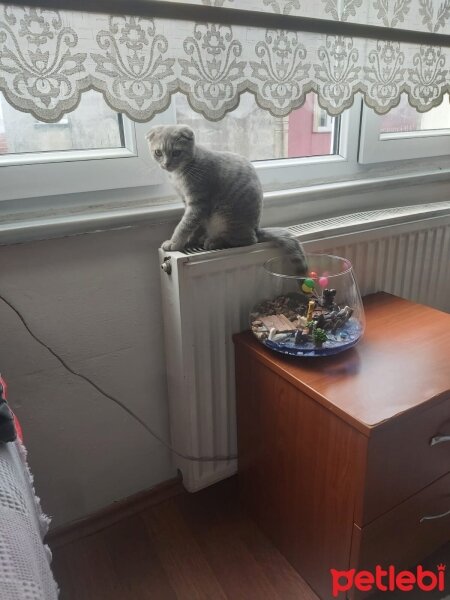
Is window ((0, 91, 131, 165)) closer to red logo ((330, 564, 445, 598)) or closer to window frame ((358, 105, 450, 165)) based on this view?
window frame ((358, 105, 450, 165))

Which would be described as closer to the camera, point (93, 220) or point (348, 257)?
point (93, 220)

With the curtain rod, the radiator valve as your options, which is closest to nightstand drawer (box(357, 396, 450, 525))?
the radiator valve

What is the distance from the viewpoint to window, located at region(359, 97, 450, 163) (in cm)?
123

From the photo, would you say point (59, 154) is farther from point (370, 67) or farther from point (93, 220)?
point (370, 67)

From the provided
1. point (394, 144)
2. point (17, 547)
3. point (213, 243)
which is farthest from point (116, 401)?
point (394, 144)

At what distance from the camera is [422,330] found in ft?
3.14

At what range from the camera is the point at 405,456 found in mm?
767

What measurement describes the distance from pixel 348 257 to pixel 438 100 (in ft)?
1.43

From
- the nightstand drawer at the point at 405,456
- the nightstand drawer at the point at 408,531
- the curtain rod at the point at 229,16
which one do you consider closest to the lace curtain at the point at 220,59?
the curtain rod at the point at 229,16

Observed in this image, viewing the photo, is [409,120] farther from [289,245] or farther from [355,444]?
[355,444]

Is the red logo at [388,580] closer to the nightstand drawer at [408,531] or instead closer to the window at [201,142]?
the nightstand drawer at [408,531]

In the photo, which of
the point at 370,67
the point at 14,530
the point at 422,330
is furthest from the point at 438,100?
the point at 14,530

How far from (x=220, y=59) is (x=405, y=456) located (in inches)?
30.8

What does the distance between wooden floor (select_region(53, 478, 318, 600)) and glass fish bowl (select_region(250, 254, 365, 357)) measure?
51 cm
